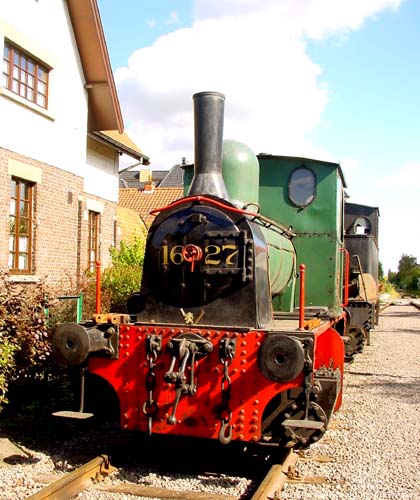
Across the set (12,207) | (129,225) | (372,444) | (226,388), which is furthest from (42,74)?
(372,444)

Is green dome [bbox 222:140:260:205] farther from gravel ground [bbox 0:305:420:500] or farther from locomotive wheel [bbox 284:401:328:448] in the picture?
gravel ground [bbox 0:305:420:500]

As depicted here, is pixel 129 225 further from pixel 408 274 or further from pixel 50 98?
pixel 408 274

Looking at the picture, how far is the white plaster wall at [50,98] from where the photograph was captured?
1095 centimetres

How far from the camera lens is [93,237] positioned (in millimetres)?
15164

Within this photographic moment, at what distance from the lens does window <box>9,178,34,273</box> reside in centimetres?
1122

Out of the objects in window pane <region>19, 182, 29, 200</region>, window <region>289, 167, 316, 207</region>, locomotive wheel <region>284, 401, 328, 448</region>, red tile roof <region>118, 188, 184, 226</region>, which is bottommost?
locomotive wheel <region>284, 401, 328, 448</region>

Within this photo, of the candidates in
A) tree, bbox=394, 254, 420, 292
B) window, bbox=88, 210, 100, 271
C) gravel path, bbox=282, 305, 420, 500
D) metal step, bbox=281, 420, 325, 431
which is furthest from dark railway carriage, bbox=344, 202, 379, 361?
tree, bbox=394, 254, 420, 292

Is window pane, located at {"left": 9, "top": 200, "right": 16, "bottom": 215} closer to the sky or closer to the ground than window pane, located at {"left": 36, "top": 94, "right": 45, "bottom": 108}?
closer to the ground

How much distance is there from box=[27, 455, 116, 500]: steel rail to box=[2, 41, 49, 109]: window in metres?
7.63

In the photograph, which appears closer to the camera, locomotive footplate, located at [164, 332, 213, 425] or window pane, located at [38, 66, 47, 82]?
locomotive footplate, located at [164, 332, 213, 425]

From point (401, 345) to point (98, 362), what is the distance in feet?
38.4

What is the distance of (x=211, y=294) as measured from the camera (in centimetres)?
568

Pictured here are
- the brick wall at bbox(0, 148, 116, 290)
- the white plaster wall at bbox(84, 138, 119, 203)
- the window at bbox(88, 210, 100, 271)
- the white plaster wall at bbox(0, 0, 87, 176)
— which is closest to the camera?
the brick wall at bbox(0, 148, 116, 290)

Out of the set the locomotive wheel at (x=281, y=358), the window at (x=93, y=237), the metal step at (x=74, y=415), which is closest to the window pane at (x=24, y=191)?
the window at (x=93, y=237)
